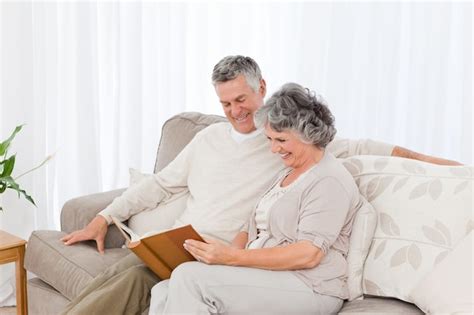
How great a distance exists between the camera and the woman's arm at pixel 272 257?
6.49ft

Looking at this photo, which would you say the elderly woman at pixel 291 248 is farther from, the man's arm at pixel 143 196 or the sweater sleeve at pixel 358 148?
the man's arm at pixel 143 196

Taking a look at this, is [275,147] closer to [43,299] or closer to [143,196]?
[143,196]

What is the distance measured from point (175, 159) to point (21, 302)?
0.80 meters

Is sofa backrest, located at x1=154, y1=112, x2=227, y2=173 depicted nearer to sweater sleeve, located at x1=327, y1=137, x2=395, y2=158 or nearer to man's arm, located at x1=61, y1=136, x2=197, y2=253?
man's arm, located at x1=61, y1=136, x2=197, y2=253

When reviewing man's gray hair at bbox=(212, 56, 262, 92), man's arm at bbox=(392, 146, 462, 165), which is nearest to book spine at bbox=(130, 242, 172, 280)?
man's gray hair at bbox=(212, 56, 262, 92)

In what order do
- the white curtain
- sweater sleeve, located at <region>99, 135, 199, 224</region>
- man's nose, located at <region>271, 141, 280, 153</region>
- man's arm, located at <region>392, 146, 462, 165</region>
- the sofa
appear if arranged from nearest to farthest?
the sofa < man's nose, located at <region>271, 141, 280, 153</region> < man's arm, located at <region>392, 146, 462, 165</region> < sweater sleeve, located at <region>99, 135, 199, 224</region> < the white curtain

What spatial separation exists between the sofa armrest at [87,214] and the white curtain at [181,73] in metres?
0.72

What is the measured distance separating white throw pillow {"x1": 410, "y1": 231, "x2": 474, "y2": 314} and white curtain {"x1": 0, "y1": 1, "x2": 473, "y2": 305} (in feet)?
6.22

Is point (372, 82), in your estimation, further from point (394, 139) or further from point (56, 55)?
point (56, 55)

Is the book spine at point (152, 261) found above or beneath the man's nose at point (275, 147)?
beneath

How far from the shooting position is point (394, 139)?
149 inches

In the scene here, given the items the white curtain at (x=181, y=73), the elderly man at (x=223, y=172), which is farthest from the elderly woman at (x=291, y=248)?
the white curtain at (x=181, y=73)

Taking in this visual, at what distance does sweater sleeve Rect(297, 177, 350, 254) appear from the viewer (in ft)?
6.52

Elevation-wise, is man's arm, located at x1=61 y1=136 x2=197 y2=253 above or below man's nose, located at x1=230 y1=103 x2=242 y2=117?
below
